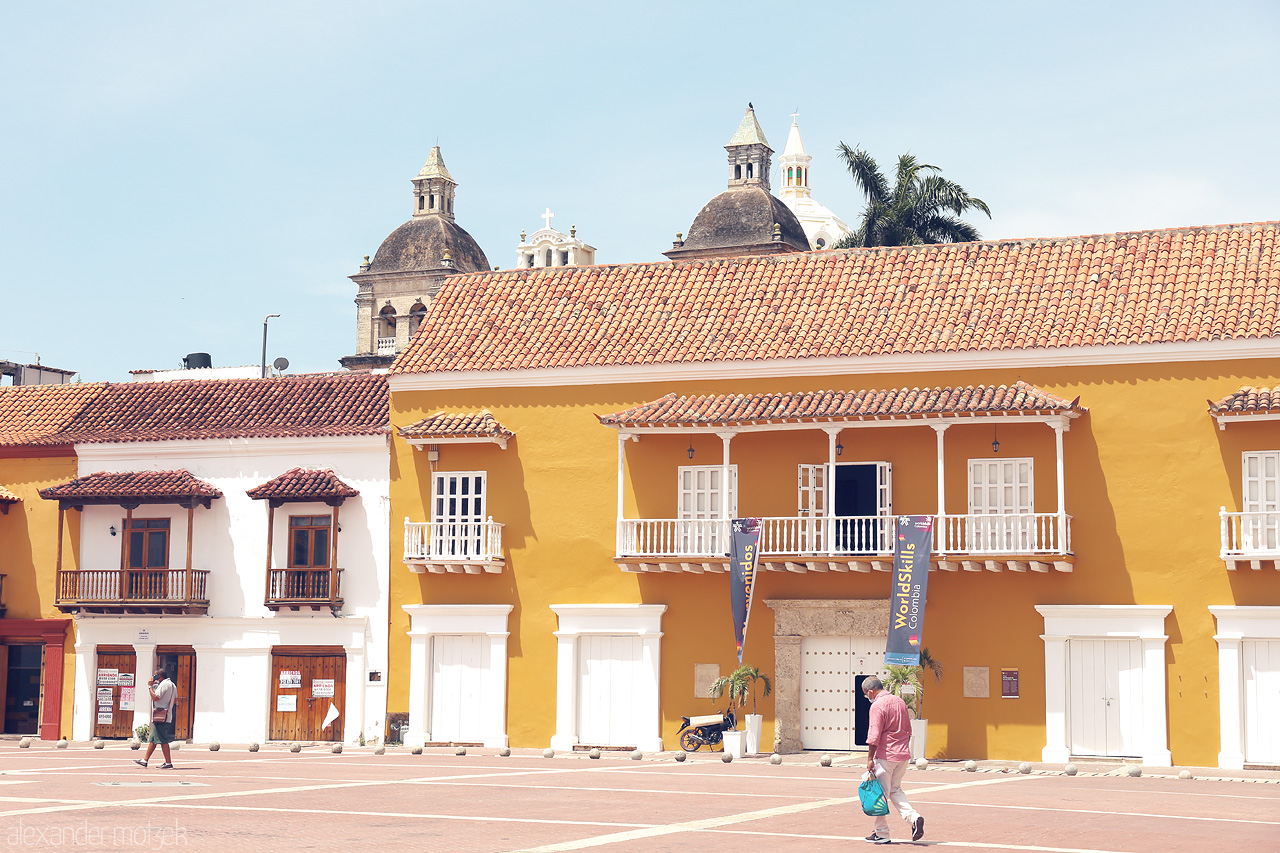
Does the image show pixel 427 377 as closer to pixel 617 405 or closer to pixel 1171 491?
pixel 617 405

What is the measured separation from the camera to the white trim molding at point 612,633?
1216 inches

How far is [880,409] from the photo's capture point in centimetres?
2866

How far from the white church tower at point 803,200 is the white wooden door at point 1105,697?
61.0 m

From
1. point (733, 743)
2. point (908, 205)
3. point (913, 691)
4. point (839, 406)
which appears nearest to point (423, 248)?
point (908, 205)

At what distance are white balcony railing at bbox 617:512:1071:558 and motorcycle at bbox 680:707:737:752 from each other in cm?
307

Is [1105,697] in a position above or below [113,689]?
above

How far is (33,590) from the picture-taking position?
36188 mm

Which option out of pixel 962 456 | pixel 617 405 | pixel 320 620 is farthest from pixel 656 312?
pixel 320 620

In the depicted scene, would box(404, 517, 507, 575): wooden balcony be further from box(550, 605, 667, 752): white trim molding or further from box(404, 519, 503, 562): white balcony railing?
Result: box(550, 605, 667, 752): white trim molding

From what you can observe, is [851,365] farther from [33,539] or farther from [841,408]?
[33,539]

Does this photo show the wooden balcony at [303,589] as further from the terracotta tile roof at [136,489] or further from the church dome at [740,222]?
the church dome at [740,222]

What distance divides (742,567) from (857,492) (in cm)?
279

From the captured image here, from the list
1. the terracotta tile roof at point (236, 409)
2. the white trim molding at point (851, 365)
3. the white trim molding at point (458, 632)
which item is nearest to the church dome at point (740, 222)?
the terracotta tile roof at point (236, 409)

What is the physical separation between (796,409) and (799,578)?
3307mm
